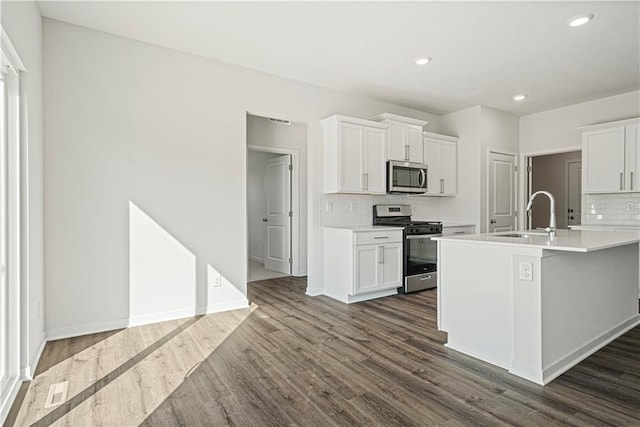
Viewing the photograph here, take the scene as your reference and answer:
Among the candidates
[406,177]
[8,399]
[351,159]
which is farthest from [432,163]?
[8,399]

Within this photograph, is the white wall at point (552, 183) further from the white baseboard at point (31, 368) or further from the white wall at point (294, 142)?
the white baseboard at point (31, 368)

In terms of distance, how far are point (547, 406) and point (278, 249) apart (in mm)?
4708

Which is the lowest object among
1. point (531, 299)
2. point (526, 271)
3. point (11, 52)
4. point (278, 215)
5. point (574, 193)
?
point (531, 299)

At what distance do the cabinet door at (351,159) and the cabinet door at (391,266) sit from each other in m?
0.83

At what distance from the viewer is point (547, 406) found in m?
2.04

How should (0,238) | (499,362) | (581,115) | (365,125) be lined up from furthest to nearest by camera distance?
(581,115) < (365,125) < (499,362) < (0,238)

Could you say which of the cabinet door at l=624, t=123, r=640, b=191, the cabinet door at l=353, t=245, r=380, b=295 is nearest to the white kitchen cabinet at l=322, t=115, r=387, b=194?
the cabinet door at l=353, t=245, r=380, b=295

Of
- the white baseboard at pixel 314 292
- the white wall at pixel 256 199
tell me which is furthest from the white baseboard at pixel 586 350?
the white wall at pixel 256 199

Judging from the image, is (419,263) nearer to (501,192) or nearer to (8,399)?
(501,192)

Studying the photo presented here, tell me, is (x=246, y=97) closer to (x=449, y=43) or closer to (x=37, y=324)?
(x=449, y=43)

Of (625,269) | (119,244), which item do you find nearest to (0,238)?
(119,244)

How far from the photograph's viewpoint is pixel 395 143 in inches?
197

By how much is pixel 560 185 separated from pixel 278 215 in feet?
20.0

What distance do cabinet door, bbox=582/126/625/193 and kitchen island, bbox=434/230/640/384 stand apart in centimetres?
222
